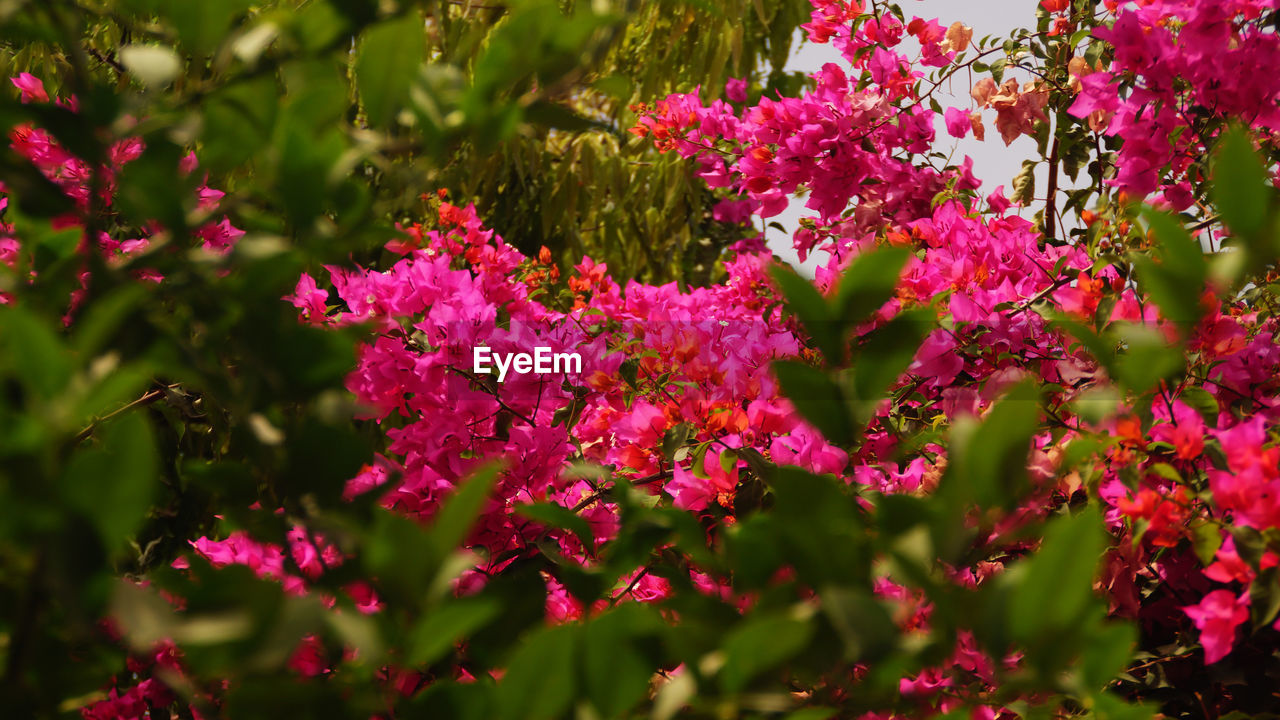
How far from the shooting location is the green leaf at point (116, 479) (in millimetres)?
271

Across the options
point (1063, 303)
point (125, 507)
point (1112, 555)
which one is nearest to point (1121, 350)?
point (1063, 303)

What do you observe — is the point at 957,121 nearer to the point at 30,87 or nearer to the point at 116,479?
the point at 116,479

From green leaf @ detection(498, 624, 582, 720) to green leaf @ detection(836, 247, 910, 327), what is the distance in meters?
0.15

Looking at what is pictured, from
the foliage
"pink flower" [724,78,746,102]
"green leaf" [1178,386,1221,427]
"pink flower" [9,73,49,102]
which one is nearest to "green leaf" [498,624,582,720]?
the foliage

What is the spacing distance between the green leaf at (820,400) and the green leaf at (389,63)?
7.1 inches

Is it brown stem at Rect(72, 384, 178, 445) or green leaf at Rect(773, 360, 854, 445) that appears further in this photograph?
brown stem at Rect(72, 384, 178, 445)

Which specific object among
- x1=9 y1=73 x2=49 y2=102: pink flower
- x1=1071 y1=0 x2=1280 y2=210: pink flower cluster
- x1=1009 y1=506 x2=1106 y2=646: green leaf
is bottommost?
x1=1009 y1=506 x2=1106 y2=646: green leaf

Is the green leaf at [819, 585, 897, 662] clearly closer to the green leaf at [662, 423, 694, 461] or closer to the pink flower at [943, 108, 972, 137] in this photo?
the green leaf at [662, 423, 694, 461]

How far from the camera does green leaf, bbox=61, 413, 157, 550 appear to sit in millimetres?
271

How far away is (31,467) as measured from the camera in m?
0.28

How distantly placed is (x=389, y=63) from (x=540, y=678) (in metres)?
0.23

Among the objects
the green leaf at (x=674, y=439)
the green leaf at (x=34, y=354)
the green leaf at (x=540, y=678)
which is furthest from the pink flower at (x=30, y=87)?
the green leaf at (x=540, y=678)

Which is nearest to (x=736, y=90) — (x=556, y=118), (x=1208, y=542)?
(x=1208, y=542)

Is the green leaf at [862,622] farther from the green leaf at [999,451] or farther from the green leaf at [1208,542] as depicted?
the green leaf at [1208,542]
